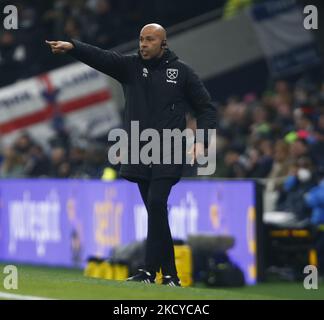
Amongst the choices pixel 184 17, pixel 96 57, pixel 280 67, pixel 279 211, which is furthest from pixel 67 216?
pixel 96 57

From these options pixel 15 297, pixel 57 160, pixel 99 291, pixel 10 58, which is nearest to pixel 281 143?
pixel 57 160

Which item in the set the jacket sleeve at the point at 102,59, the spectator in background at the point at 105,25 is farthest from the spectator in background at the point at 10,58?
the jacket sleeve at the point at 102,59

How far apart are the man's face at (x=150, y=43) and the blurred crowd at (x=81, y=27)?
14.0 meters

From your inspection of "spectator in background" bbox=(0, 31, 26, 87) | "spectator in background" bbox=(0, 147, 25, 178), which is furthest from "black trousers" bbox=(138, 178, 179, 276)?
"spectator in background" bbox=(0, 31, 26, 87)

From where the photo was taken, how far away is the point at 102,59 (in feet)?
36.5

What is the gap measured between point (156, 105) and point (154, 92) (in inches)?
4.3

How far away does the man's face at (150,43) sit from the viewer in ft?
36.3

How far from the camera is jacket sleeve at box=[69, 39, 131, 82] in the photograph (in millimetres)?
11023

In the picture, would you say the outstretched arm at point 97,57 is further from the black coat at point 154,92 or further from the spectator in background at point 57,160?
the spectator in background at point 57,160

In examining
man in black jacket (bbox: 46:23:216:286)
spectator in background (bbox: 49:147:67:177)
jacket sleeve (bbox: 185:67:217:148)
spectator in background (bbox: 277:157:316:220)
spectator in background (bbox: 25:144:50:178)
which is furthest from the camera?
spectator in background (bbox: 25:144:50:178)

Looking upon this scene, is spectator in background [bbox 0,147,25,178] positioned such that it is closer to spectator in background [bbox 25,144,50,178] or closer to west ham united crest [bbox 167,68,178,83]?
spectator in background [bbox 25,144,50,178]

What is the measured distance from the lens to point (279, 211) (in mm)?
18266

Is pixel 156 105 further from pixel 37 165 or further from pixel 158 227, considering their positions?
pixel 37 165

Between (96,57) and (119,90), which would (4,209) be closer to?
(119,90)
